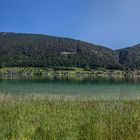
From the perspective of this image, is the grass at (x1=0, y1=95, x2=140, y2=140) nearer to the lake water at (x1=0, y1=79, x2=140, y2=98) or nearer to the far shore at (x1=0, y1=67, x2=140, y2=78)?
the lake water at (x1=0, y1=79, x2=140, y2=98)

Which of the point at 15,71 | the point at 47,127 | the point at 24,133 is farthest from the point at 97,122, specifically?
the point at 15,71

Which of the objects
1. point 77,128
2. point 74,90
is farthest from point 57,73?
point 77,128

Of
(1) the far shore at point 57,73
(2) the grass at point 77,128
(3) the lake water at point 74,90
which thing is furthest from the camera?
(1) the far shore at point 57,73

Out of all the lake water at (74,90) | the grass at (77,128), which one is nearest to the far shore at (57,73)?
the lake water at (74,90)

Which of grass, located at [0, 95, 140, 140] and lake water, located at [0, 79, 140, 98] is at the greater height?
grass, located at [0, 95, 140, 140]

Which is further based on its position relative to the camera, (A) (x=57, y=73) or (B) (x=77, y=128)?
(A) (x=57, y=73)

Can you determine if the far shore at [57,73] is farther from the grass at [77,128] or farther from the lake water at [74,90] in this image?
the grass at [77,128]

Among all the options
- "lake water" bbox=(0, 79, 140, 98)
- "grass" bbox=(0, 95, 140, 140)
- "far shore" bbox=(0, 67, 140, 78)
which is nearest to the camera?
"grass" bbox=(0, 95, 140, 140)

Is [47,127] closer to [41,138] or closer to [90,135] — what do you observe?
[41,138]

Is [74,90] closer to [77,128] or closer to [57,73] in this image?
[77,128]

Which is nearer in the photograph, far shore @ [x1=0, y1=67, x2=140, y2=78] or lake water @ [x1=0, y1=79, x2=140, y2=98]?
lake water @ [x1=0, y1=79, x2=140, y2=98]

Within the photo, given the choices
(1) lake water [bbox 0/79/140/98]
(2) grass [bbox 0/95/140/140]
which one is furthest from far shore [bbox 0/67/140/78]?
Answer: (2) grass [bbox 0/95/140/140]

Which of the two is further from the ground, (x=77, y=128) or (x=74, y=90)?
(x=77, y=128)

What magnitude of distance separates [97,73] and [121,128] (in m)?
172
